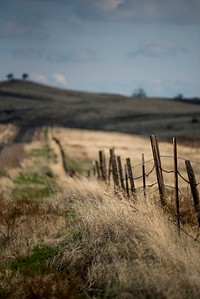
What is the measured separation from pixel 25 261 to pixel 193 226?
10.0 feet

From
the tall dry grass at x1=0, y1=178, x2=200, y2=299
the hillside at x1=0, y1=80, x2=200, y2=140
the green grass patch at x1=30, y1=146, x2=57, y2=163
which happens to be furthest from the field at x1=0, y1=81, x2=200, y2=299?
the hillside at x1=0, y1=80, x2=200, y2=140

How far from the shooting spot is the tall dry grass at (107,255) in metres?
8.71

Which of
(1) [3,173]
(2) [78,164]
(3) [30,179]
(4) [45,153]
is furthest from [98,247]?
(4) [45,153]

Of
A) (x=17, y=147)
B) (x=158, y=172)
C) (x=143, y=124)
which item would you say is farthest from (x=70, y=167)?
(x=143, y=124)

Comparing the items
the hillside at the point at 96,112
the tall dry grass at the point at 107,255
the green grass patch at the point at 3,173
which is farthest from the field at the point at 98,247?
the hillside at the point at 96,112

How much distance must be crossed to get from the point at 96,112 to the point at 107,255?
108 metres

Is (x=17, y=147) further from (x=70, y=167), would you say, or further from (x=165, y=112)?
(x=165, y=112)

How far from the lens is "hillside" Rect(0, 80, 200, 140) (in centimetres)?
9056

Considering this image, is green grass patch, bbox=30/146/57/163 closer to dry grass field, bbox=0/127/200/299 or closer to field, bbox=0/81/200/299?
field, bbox=0/81/200/299

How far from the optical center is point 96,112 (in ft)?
386

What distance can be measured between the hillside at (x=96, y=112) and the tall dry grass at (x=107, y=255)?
62.2 metres

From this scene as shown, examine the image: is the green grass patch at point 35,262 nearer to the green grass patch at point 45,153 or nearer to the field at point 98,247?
the field at point 98,247

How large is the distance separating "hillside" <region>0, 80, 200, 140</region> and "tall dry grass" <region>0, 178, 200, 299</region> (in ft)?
204

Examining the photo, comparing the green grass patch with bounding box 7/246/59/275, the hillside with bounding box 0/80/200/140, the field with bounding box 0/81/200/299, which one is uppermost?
the field with bounding box 0/81/200/299
